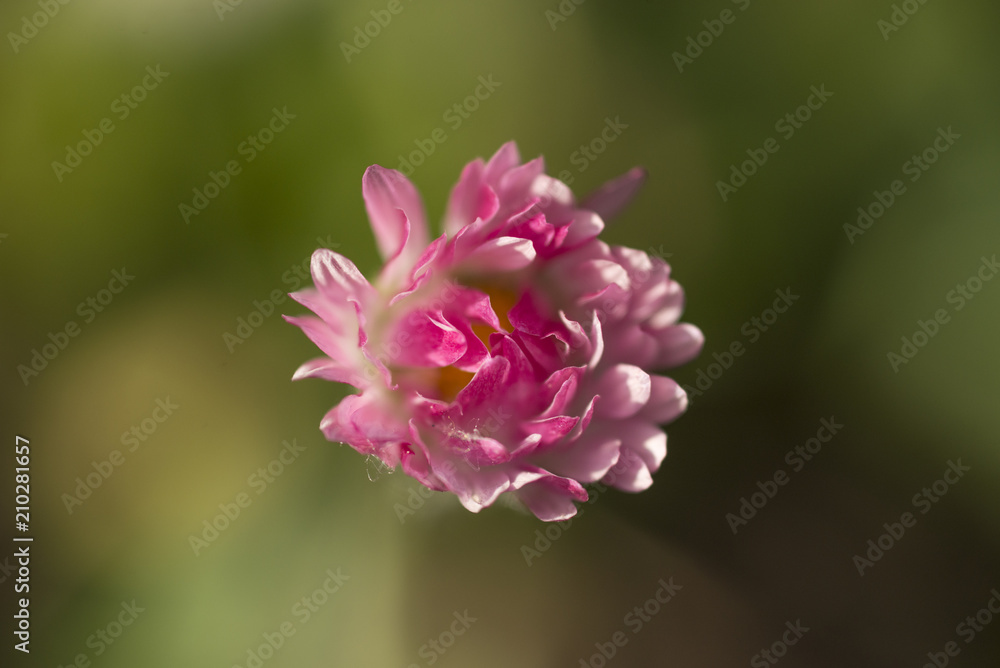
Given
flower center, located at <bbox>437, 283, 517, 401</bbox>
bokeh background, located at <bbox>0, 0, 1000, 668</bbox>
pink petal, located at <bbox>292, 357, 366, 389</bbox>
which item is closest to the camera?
pink petal, located at <bbox>292, 357, 366, 389</bbox>

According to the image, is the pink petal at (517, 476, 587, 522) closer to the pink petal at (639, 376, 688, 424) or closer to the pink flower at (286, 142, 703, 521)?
the pink flower at (286, 142, 703, 521)

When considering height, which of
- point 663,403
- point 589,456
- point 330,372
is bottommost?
point 330,372

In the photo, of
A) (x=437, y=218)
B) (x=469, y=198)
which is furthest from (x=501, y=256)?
(x=437, y=218)

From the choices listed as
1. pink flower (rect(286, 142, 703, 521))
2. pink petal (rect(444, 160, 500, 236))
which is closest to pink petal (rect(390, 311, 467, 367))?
pink flower (rect(286, 142, 703, 521))

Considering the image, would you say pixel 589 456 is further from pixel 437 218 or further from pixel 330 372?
pixel 437 218

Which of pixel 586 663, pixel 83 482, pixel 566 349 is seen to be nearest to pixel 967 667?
pixel 586 663

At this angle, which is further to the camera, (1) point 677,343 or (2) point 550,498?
(1) point 677,343

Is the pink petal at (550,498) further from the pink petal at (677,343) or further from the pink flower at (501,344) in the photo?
the pink petal at (677,343)
